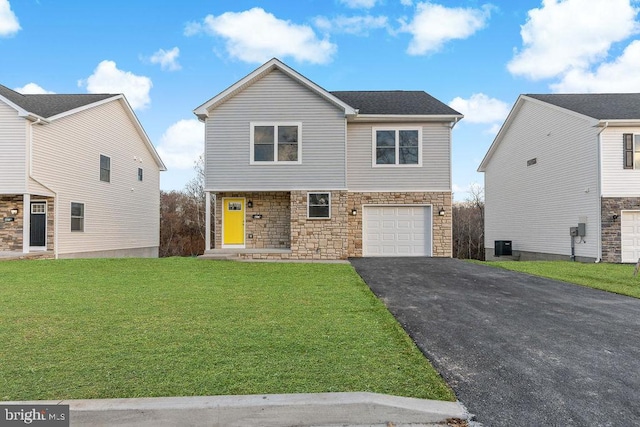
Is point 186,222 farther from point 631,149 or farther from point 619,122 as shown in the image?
point 631,149

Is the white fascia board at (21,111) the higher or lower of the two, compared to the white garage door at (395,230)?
higher

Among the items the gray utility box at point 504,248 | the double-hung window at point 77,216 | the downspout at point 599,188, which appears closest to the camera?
the downspout at point 599,188

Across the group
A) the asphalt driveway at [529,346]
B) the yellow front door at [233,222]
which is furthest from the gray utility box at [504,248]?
the yellow front door at [233,222]

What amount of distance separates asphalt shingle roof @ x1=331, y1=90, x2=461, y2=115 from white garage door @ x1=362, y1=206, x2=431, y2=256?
12.3 ft

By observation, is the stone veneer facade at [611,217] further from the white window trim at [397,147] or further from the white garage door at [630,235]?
the white window trim at [397,147]

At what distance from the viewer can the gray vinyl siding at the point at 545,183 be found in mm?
14141

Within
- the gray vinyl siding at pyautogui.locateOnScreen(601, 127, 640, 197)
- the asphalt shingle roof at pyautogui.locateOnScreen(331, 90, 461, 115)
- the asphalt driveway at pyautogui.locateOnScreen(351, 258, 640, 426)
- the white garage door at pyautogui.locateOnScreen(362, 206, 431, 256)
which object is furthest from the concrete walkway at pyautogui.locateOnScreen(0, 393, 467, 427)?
the gray vinyl siding at pyautogui.locateOnScreen(601, 127, 640, 197)

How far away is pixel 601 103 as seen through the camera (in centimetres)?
1577

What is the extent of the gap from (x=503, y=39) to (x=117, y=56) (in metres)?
17.7

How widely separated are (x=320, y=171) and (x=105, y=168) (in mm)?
11360

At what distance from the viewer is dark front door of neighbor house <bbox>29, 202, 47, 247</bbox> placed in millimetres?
14539

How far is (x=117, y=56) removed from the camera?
56.9ft

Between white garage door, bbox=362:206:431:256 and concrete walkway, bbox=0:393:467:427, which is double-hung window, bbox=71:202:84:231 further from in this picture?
concrete walkway, bbox=0:393:467:427

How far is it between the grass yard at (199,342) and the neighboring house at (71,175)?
8242 millimetres
